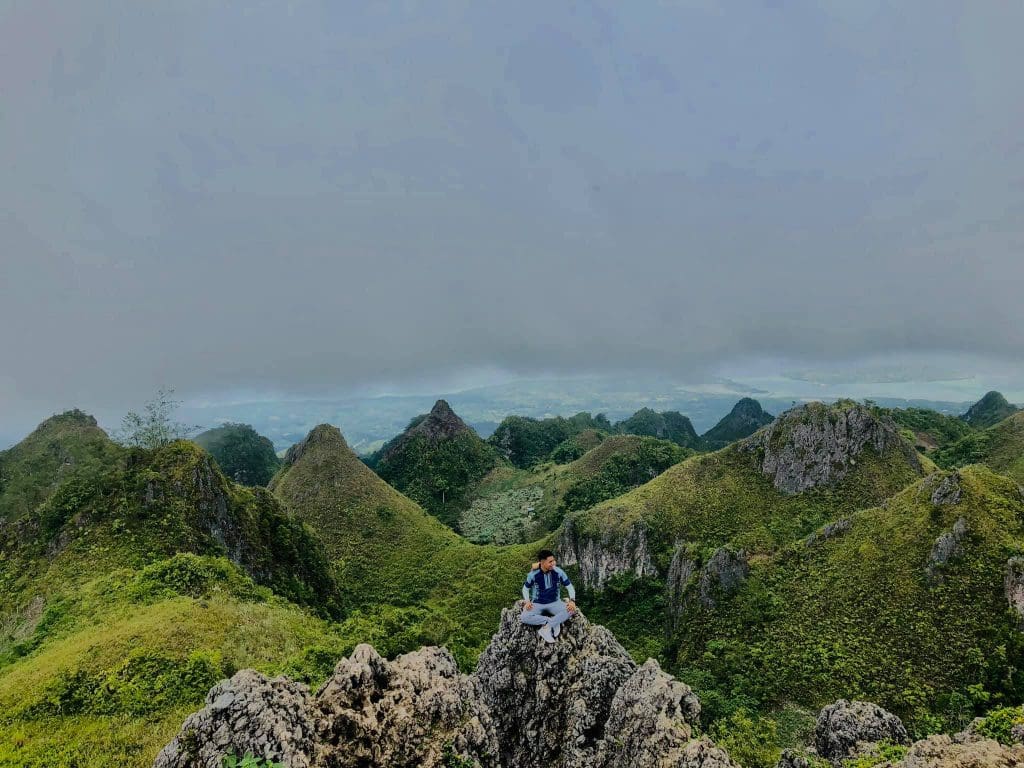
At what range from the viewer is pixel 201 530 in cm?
3372

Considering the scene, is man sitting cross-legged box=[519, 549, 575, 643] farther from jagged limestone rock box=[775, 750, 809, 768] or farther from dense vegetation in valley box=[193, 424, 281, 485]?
dense vegetation in valley box=[193, 424, 281, 485]

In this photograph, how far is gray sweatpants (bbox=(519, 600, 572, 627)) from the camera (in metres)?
15.0

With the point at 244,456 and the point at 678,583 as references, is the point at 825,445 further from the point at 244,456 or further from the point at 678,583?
the point at 244,456

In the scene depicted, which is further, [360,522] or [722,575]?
[360,522]

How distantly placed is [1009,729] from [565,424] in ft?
494

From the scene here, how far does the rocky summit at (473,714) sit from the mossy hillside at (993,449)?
76.4 meters

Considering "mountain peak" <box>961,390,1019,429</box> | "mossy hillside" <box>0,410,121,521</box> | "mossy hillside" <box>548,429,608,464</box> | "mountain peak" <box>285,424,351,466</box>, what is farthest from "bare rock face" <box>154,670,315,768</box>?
"mountain peak" <box>961,390,1019,429</box>

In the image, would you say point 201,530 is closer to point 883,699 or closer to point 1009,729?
point 1009,729

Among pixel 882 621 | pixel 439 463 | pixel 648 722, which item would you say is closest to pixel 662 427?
pixel 439 463

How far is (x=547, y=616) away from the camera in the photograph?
1524 cm

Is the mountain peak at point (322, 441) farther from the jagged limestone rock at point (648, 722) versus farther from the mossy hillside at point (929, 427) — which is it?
the mossy hillside at point (929, 427)

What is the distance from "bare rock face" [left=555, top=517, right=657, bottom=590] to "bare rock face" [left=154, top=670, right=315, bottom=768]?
162 feet

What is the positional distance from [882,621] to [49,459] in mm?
105513

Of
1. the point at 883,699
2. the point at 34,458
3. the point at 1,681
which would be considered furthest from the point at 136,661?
the point at 34,458
